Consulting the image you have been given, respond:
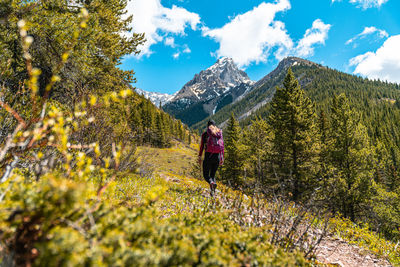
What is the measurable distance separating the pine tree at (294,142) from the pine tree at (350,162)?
96.5 inches

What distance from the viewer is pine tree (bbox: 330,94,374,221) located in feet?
51.1

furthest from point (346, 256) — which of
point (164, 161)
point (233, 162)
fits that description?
point (164, 161)

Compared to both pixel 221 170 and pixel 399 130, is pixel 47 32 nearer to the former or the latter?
pixel 221 170

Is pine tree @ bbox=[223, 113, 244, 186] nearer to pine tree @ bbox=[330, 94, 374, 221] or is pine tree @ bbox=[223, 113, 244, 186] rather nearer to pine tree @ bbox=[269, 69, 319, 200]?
pine tree @ bbox=[269, 69, 319, 200]

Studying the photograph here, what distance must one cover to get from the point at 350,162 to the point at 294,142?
19.0ft

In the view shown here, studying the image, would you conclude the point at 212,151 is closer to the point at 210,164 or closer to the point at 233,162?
the point at 210,164

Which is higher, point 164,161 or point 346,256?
point 346,256

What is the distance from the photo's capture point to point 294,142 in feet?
48.3

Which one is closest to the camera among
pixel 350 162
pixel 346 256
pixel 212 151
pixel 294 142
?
pixel 346 256

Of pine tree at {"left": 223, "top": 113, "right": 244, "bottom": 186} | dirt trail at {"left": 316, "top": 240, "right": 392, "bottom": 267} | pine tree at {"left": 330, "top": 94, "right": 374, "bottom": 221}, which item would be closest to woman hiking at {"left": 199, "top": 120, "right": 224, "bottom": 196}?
dirt trail at {"left": 316, "top": 240, "right": 392, "bottom": 267}

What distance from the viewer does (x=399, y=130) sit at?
78.8m

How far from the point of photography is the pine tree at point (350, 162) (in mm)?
15578

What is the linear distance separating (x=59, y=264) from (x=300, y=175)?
16.4 meters

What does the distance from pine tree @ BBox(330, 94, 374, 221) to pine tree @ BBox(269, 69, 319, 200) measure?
8.04 ft
